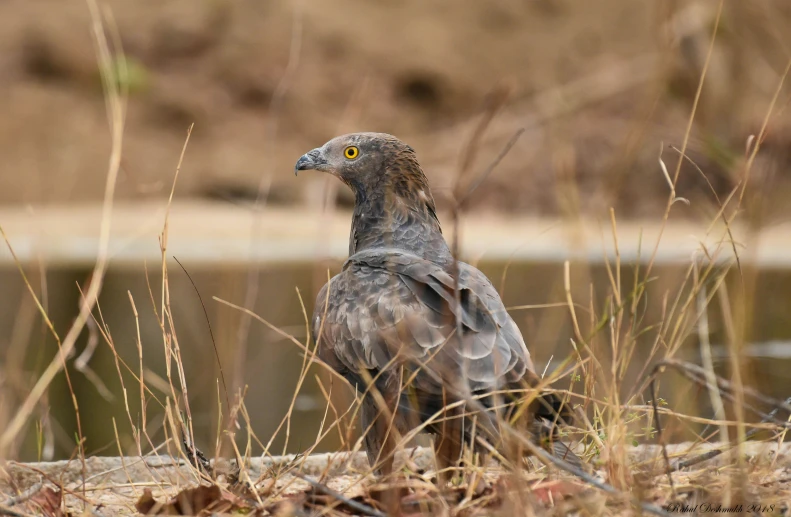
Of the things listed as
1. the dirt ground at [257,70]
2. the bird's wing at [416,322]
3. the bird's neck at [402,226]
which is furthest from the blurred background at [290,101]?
the bird's wing at [416,322]

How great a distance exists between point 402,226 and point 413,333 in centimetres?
93

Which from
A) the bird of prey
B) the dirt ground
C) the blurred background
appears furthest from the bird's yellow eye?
the dirt ground

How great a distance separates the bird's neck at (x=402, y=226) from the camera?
3.60 m

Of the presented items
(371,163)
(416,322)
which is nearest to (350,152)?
(371,163)

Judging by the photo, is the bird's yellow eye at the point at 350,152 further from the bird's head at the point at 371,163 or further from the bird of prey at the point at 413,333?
the bird of prey at the point at 413,333

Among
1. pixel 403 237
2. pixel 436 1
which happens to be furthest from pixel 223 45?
pixel 403 237

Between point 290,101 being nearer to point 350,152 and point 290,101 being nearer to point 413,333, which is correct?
point 350,152

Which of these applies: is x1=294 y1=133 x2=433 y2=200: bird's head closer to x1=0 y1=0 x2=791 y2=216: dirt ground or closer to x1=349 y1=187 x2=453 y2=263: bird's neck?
x1=349 y1=187 x2=453 y2=263: bird's neck

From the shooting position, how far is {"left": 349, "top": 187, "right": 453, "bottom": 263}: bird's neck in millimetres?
3597

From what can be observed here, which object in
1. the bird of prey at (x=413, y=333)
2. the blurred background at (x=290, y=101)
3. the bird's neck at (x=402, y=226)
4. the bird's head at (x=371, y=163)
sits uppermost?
the blurred background at (x=290, y=101)

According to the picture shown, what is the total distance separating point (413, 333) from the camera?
2.81m

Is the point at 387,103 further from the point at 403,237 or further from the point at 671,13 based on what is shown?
the point at 671,13

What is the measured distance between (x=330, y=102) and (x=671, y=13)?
29659mm

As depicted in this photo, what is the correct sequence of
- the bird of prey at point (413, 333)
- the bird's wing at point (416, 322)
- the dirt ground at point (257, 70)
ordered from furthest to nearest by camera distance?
the dirt ground at point (257, 70), the bird's wing at point (416, 322), the bird of prey at point (413, 333)
